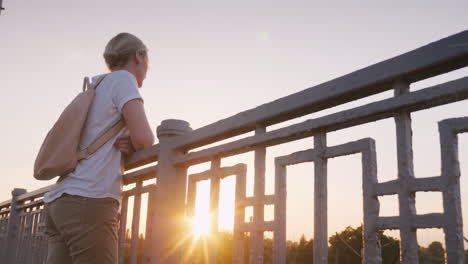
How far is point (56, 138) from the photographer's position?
6.01 feet

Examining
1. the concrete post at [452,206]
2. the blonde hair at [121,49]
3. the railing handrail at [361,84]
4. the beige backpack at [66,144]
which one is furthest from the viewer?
the blonde hair at [121,49]

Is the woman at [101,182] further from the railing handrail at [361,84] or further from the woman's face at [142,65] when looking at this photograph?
the railing handrail at [361,84]

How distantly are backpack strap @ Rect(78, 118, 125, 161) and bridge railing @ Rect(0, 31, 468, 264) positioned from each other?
489 mm

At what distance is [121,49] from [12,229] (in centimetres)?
471

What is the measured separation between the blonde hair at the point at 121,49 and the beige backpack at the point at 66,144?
0.24 m

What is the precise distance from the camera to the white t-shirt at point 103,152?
178 cm

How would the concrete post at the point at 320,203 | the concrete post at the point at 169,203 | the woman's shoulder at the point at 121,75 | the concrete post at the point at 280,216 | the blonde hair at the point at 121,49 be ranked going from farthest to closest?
the concrete post at the point at 169,203 < the blonde hair at the point at 121,49 < the woman's shoulder at the point at 121,75 < the concrete post at the point at 280,216 < the concrete post at the point at 320,203

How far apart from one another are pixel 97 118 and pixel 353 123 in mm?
1067

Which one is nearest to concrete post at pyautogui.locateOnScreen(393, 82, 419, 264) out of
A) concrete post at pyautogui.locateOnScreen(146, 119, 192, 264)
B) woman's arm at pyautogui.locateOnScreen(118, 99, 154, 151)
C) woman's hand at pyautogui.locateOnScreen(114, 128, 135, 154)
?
woman's arm at pyautogui.locateOnScreen(118, 99, 154, 151)

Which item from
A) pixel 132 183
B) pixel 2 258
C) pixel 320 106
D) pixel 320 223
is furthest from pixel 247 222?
pixel 2 258

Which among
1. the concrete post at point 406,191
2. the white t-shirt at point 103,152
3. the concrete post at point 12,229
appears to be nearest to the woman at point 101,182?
the white t-shirt at point 103,152

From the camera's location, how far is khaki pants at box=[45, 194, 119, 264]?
1.70 meters

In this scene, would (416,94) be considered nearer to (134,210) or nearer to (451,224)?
(451,224)

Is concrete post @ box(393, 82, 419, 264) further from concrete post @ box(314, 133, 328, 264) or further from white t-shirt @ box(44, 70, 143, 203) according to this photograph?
white t-shirt @ box(44, 70, 143, 203)
